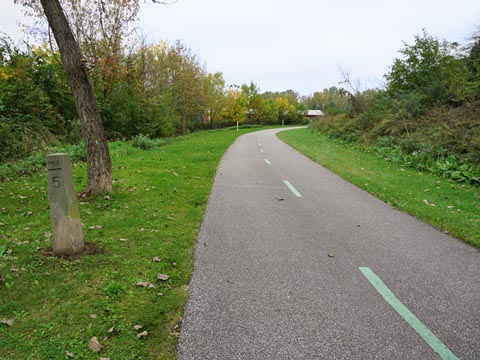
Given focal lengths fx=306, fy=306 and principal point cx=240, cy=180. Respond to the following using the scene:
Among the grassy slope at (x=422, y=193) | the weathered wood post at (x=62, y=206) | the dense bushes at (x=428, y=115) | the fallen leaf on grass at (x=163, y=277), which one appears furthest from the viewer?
the dense bushes at (x=428, y=115)

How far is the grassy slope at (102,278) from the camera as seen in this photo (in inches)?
107

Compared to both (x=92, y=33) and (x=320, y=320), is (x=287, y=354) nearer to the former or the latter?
(x=320, y=320)

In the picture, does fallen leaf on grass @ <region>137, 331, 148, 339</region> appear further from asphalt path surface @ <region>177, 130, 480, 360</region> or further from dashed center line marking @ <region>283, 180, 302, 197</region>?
dashed center line marking @ <region>283, 180, 302, 197</region>

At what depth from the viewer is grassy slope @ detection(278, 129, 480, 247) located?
600 cm

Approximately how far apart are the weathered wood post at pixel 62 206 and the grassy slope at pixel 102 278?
25 cm

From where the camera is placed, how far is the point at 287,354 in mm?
2553

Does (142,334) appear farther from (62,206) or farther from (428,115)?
(428,115)

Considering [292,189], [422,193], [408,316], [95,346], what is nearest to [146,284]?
[95,346]

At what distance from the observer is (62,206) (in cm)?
407

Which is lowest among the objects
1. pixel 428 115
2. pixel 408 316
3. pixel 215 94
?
pixel 408 316

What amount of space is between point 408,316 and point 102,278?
11.4 feet

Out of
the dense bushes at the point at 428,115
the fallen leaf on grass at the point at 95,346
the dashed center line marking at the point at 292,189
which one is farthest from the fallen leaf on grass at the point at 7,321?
the dense bushes at the point at 428,115

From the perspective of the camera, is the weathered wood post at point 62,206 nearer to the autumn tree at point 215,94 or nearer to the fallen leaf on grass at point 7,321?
the fallen leaf on grass at point 7,321

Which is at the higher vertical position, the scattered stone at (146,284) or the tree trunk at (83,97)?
Result: the tree trunk at (83,97)
